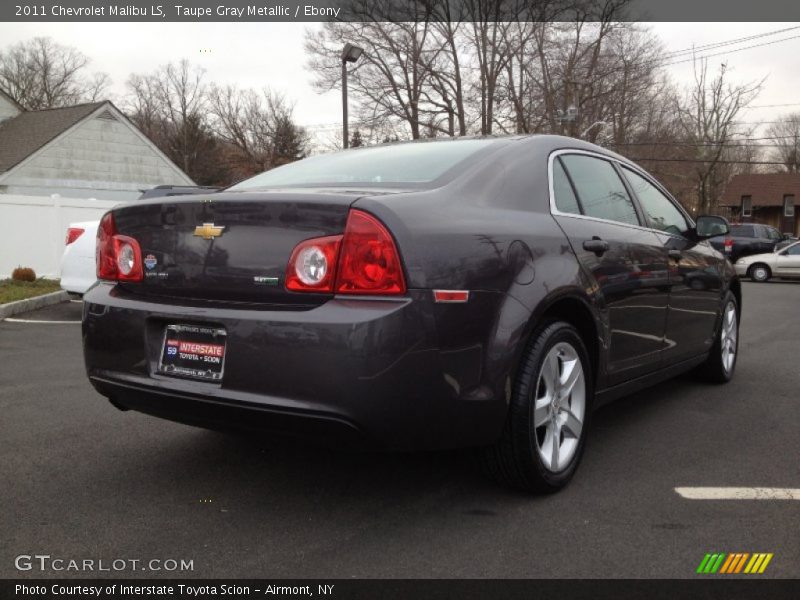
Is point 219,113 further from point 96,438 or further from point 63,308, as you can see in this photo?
point 96,438

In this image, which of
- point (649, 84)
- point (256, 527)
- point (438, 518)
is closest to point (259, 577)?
point (256, 527)

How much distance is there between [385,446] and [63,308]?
30.0ft

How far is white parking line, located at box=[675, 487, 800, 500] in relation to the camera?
3.31 metres

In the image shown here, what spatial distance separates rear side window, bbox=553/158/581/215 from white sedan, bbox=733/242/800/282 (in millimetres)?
20176

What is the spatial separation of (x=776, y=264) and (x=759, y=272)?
0.50 meters

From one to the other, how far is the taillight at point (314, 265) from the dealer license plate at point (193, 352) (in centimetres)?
35

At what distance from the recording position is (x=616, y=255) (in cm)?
382

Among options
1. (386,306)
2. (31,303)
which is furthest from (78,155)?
(386,306)

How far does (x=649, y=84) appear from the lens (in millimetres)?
40125

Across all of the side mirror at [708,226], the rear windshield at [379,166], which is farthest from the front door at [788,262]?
the rear windshield at [379,166]

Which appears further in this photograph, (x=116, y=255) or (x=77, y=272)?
(x=77, y=272)

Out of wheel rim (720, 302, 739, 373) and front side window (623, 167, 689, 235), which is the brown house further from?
front side window (623, 167, 689, 235)

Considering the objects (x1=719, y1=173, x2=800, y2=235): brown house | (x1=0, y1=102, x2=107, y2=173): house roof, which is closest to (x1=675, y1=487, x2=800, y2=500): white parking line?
(x1=0, y1=102, x2=107, y2=173): house roof

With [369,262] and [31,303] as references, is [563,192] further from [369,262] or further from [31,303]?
[31,303]
